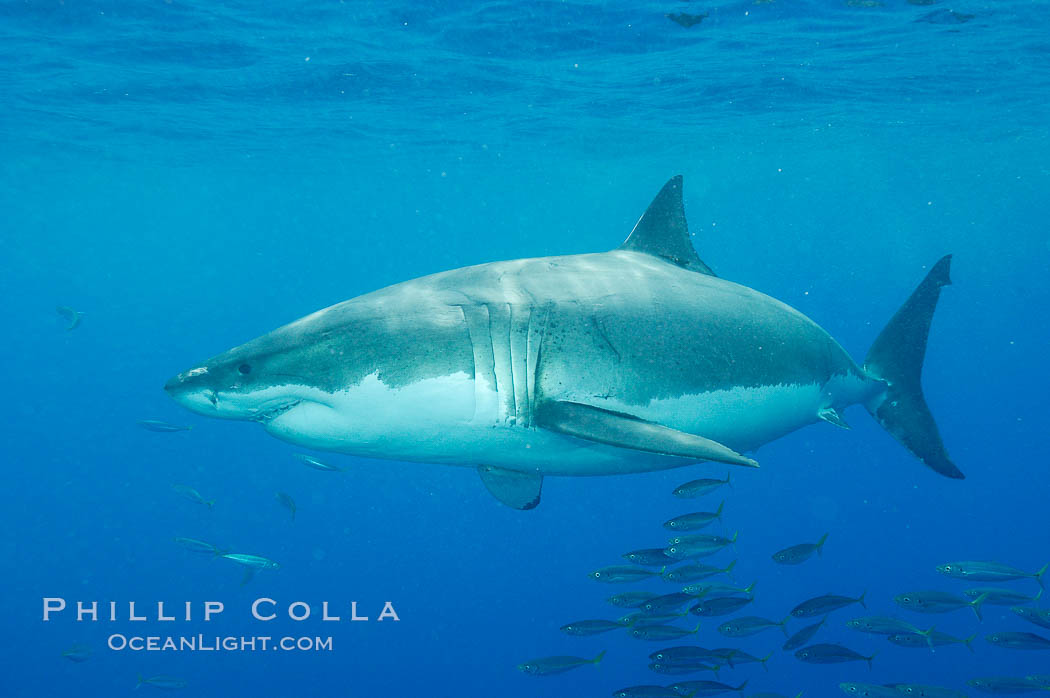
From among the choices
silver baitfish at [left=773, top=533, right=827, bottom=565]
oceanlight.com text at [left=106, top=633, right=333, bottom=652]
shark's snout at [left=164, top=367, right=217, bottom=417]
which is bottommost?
silver baitfish at [left=773, top=533, right=827, bottom=565]

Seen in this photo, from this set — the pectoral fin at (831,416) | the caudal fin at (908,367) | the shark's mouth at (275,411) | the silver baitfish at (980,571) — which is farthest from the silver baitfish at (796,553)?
the shark's mouth at (275,411)

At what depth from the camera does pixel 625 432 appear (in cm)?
299

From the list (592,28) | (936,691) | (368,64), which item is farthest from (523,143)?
(936,691)

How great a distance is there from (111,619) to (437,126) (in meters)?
20.3

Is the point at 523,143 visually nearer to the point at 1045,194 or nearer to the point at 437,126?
the point at 437,126

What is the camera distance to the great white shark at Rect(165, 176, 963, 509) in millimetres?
3078

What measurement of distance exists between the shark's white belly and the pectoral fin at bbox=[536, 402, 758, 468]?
193mm

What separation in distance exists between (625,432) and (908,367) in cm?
397

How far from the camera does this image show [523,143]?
2889 cm

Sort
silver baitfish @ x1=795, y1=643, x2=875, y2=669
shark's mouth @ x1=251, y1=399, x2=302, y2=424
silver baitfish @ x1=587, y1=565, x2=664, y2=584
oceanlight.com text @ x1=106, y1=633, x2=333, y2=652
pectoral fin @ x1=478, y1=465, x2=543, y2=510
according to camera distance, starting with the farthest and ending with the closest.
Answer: oceanlight.com text @ x1=106, y1=633, x2=333, y2=652 < silver baitfish @ x1=587, y1=565, x2=664, y2=584 < silver baitfish @ x1=795, y1=643, x2=875, y2=669 < pectoral fin @ x1=478, y1=465, x2=543, y2=510 < shark's mouth @ x1=251, y1=399, x2=302, y2=424

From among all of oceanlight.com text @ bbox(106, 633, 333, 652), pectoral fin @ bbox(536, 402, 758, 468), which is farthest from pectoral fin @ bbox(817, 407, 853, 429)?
oceanlight.com text @ bbox(106, 633, 333, 652)

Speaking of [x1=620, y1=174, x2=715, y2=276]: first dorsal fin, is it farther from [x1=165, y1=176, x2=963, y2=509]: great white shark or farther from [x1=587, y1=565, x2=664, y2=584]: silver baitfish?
[x1=587, y1=565, x2=664, y2=584]: silver baitfish

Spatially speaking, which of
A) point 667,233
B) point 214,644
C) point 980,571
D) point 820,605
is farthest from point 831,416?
point 214,644

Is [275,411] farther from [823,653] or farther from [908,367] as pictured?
[823,653]
